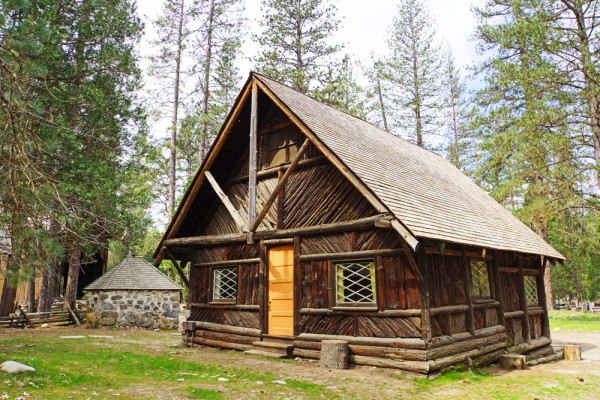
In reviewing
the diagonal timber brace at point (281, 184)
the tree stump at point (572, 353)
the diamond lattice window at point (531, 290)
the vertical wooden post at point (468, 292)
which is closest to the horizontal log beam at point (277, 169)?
the diagonal timber brace at point (281, 184)

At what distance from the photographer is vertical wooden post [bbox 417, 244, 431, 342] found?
27.2 ft

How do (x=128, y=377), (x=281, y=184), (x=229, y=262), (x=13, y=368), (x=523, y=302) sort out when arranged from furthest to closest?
(x=523, y=302) → (x=229, y=262) → (x=281, y=184) → (x=128, y=377) → (x=13, y=368)

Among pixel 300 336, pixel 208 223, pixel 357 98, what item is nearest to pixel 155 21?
pixel 357 98

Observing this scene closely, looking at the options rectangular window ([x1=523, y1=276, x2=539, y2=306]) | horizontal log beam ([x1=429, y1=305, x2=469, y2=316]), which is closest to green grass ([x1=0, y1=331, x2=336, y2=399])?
horizontal log beam ([x1=429, y1=305, x2=469, y2=316])

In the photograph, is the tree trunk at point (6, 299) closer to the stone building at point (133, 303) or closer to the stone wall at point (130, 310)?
the stone building at point (133, 303)

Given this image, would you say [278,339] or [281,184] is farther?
[278,339]

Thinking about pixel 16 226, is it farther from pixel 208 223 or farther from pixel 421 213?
pixel 208 223

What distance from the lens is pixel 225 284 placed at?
497 inches

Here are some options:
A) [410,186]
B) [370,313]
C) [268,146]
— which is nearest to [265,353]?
[370,313]

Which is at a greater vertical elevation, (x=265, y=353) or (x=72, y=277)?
(x=72, y=277)

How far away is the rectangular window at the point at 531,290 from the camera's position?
1351 cm

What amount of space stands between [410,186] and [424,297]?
3173 mm

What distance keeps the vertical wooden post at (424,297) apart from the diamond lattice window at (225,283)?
5.57m

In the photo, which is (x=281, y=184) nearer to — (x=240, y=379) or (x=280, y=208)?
(x=280, y=208)
